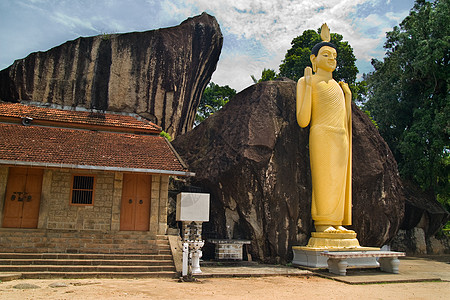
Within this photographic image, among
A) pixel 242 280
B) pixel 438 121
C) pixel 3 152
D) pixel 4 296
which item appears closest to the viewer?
pixel 4 296

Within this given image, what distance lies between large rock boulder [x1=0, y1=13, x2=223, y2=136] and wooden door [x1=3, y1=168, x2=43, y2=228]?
6.28m

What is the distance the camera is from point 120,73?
17391mm

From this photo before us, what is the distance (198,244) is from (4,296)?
4.21m

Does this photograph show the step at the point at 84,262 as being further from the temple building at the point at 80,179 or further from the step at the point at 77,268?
the temple building at the point at 80,179

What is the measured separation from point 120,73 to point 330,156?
10.6 meters

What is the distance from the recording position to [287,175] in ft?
41.7

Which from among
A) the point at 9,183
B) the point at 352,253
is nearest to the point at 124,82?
the point at 9,183

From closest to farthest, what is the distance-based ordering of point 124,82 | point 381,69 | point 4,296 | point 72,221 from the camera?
point 4,296 → point 72,221 → point 124,82 → point 381,69

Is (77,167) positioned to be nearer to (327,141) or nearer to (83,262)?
(83,262)

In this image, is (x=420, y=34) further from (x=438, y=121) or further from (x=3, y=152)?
(x=3, y=152)

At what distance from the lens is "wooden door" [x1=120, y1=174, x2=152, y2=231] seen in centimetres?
1145

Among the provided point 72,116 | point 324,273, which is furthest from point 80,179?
point 324,273

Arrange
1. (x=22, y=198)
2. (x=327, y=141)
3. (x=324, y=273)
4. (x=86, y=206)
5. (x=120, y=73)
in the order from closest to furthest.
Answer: (x=324, y=273), (x=22, y=198), (x=86, y=206), (x=327, y=141), (x=120, y=73)

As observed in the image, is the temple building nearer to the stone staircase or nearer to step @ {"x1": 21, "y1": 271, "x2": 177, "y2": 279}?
the stone staircase
